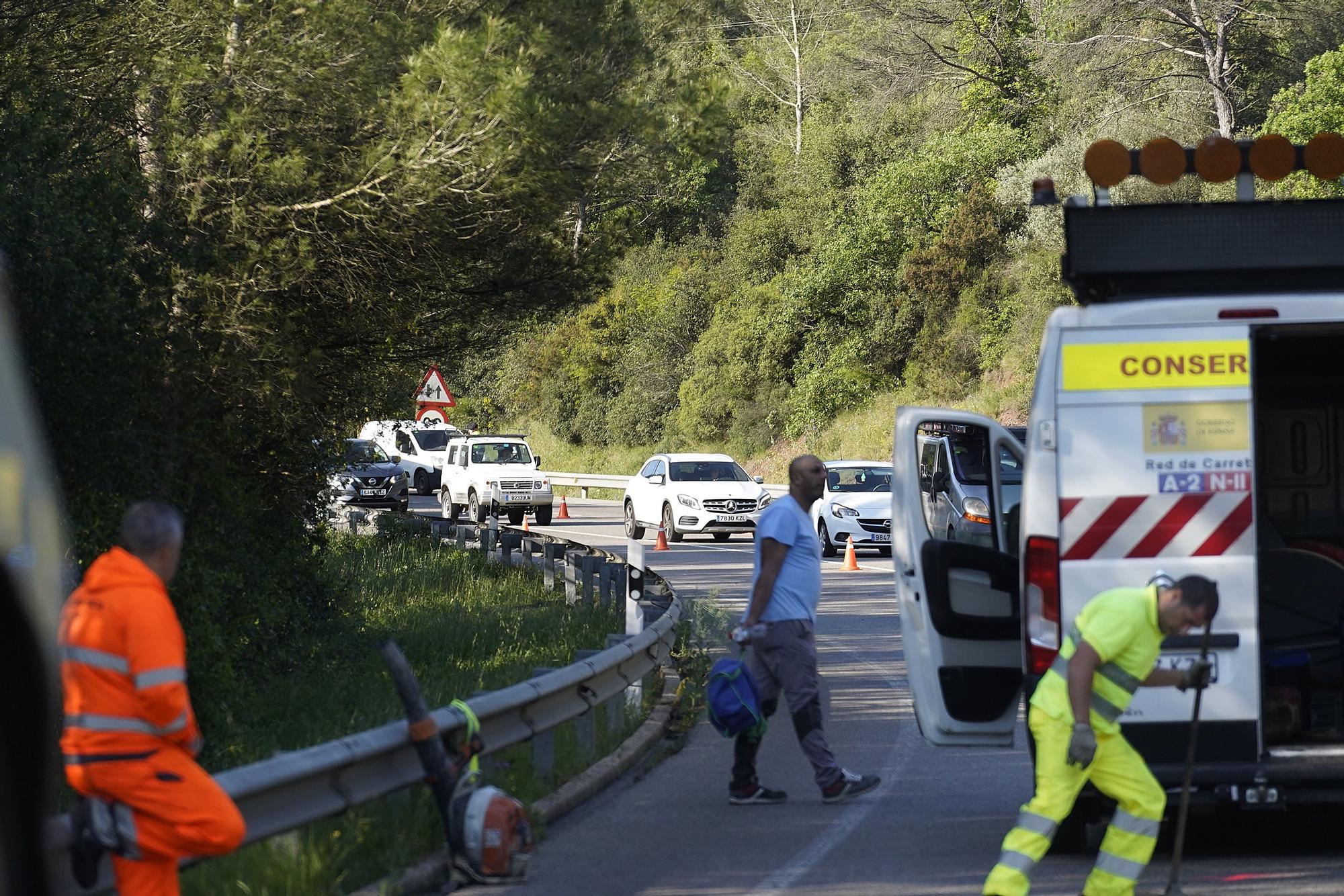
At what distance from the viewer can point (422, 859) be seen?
23.2 ft

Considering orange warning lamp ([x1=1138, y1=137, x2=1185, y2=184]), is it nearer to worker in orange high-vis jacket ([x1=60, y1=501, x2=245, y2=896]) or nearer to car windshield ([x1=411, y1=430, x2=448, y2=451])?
worker in orange high-vis jacket ([x1=60, y1=501, x2=245, y2=896])

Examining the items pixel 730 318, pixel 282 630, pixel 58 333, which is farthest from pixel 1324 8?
pixel 58 333

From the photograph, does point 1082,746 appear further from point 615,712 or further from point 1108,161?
point 615,712

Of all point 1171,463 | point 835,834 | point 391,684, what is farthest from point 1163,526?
point 391,684

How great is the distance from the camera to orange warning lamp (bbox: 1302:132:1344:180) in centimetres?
800

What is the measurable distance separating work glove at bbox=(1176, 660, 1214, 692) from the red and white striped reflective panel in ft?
1.75

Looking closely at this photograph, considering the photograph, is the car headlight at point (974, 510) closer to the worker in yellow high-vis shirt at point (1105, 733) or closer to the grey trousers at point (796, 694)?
the grey trousers at point (796, 694)

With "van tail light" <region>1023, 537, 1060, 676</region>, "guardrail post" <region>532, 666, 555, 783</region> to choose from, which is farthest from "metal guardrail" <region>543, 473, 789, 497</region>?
"van tail light" <region>1023, 537, 1060, 676</region>

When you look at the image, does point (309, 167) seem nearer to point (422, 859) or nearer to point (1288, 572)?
point (422, 859)

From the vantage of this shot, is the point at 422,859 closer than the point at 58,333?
Yes

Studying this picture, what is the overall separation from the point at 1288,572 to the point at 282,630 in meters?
8.58

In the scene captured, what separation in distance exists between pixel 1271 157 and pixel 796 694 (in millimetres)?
3685

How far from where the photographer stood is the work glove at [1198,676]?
6.46 m

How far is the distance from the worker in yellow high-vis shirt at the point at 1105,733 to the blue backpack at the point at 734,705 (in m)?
2.59
